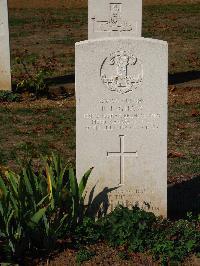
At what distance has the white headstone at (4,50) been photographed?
11526 millimetres

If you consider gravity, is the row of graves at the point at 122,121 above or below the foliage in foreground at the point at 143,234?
above

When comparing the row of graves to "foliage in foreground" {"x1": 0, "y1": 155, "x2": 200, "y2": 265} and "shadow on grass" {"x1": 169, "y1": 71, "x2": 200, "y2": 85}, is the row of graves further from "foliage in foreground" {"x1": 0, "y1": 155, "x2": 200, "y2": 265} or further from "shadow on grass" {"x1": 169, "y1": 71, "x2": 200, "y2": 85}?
"shadow on grass" {"x1": 169, "y1": 71, "x2": 200, "y2": 85}

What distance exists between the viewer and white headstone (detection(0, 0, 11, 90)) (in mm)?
11526

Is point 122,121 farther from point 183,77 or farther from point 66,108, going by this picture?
point 183,77

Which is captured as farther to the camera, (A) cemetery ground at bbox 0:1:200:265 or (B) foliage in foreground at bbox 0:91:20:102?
(B) foliage in foreground at bbox 0:91:20:102

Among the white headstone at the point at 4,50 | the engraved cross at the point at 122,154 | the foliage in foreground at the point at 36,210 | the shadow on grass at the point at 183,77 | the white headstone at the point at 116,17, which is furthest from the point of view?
the shadow on grass at the point at 183,77

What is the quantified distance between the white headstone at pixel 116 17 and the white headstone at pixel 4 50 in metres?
1.47

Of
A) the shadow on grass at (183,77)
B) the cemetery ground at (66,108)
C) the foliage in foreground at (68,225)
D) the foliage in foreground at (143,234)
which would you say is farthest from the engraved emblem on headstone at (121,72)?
the shadow on grass at (183,77)

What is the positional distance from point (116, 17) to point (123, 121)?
583 centimetres

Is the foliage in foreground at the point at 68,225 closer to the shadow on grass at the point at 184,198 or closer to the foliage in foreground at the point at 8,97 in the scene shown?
the shadow on grass at the point at 184,198

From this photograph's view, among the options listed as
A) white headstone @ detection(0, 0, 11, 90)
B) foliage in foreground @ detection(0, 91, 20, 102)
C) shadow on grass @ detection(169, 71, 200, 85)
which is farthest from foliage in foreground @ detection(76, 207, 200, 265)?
shadow on grass @ detection(169, 71, 200, 85)

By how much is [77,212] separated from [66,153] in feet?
9.60

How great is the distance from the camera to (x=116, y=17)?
461 inches

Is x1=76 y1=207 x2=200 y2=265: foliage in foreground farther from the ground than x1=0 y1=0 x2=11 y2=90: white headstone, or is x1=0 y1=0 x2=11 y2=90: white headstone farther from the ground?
x1=0 y1=0 x2=11 y2=90: white headstone
